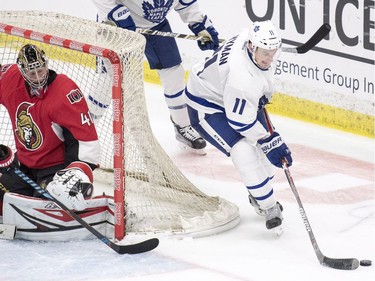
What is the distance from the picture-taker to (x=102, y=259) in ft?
13.9

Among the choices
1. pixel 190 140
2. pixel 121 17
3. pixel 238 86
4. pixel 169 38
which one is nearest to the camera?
pixel 238 86

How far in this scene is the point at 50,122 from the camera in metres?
4.38

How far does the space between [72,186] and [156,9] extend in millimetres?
1483

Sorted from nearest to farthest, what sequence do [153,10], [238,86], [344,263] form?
Result: 1. [344,263]
2. [238,86]
3. [153,10]

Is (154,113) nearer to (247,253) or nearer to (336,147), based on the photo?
(336,147)

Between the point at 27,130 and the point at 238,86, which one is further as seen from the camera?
the point at 27,130

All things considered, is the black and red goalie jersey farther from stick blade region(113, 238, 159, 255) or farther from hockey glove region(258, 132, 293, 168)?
hockey glove region(258, 132, 293, 168)

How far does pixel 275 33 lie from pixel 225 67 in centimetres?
25

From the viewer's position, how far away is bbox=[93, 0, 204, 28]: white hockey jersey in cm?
543

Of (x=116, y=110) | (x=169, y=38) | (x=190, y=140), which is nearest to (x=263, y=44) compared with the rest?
(x=116, y=110)

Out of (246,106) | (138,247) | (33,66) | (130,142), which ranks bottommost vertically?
(138,247)

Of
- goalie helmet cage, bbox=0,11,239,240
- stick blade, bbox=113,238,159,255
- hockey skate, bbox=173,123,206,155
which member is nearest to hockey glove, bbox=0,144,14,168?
goalie helmet cage, bbox=0,11,239,240

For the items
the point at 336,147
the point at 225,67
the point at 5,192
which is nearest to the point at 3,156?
the point at 5,192

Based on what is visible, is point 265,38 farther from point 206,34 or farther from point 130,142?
point 206,34
